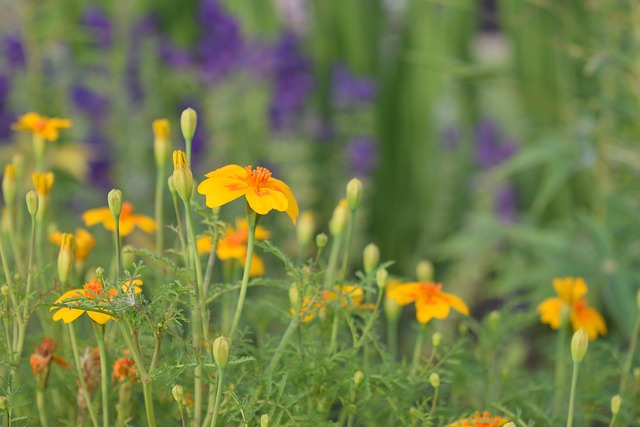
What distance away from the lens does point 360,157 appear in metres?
2.00

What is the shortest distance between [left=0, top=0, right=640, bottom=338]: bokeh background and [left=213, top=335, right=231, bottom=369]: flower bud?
955 mm

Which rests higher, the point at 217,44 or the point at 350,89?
the point at 217,44

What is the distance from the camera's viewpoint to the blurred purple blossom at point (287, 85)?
1962 millimetres

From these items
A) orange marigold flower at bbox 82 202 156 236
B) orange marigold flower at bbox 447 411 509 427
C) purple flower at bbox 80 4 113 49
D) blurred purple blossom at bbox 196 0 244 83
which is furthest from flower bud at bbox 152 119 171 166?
purple flower at bbox 80 4 113 49

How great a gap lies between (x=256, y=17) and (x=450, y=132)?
0.57 meters

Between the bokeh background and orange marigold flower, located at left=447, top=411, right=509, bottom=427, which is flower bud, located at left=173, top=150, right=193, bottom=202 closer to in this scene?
orange marigold flower, located at left=447, top=411, right=509, bottom=427

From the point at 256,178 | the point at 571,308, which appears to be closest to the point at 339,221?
the point at 256,178

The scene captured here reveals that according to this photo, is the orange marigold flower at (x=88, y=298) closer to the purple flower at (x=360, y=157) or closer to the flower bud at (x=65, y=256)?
the flower bud at (x=65, y=256)

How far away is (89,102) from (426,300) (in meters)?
1.40

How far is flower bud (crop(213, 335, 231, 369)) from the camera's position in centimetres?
52

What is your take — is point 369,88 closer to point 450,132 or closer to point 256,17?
point 450,132

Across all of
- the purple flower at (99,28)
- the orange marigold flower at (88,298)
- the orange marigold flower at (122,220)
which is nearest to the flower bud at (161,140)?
the orange marigold flower at (122,220)

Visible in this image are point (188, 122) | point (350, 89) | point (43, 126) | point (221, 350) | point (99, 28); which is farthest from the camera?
point (350, 89)

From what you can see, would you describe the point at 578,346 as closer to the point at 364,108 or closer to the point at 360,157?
the point at 360,157
